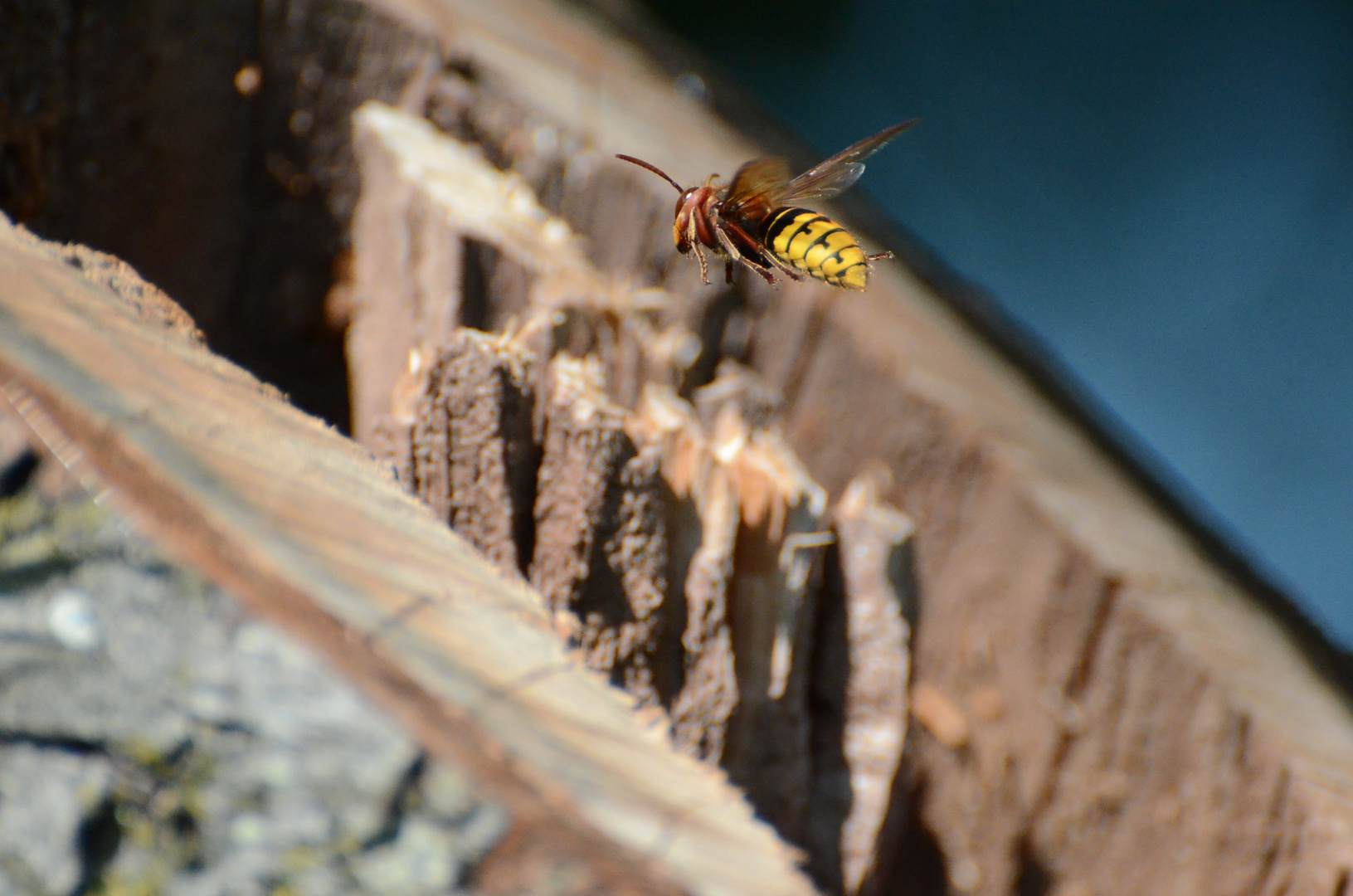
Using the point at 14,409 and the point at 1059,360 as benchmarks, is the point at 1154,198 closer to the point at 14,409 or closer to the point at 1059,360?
the point at 1059,360

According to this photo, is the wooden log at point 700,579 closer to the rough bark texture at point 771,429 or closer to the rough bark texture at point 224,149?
the rough bark texture at point 771,429

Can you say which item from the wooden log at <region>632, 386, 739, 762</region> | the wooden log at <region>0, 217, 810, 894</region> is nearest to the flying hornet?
the wooden log at <region>632, 386, 739, 762</region>

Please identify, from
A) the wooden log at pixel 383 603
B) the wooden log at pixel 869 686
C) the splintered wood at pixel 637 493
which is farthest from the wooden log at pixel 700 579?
the wooden log at pixel 383 603

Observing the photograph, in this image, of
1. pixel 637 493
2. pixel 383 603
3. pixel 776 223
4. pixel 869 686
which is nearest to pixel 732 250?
pixel 776 223

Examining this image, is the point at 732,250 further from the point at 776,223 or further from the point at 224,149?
the point at 224,149

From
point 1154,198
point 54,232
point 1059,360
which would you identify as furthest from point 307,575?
point 1154,198

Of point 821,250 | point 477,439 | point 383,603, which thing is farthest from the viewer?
point 821,250
